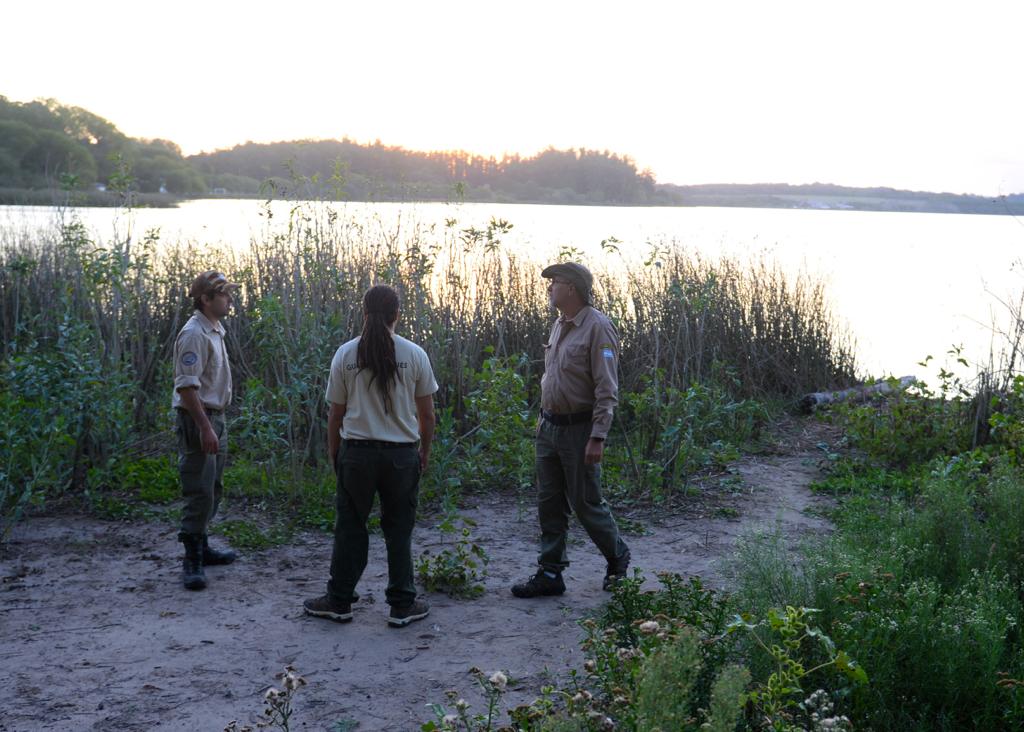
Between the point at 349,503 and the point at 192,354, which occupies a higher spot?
the point at 192,354

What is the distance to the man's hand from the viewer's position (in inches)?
207

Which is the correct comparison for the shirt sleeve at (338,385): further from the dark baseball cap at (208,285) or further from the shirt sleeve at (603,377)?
the shirt sleeve at (603,377)

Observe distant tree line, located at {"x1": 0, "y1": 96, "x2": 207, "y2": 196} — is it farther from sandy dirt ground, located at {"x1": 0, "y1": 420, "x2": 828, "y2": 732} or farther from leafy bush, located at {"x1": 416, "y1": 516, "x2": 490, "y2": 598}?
leafy bush, located at {"x1": 416, "y1": 516, "x2": 490, "y2": 598}

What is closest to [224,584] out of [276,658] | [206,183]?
[276,658]

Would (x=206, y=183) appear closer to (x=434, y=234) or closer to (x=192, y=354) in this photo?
(x=434, y=234)

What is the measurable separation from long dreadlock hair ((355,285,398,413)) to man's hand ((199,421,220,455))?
44.5 inches

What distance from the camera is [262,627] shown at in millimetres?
4879

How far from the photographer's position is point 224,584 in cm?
552

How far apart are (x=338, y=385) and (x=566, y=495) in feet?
4.84

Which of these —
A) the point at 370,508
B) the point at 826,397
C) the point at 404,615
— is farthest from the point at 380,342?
the point at 826,397

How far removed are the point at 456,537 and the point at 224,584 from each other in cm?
163

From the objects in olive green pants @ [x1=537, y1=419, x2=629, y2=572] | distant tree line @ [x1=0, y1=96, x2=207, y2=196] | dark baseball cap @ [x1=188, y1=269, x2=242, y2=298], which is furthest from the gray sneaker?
distant tree line @ [x1=0, y1=96, x2=207, y2=196]

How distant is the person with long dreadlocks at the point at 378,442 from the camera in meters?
4.69

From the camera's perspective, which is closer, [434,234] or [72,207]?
[434,234]
